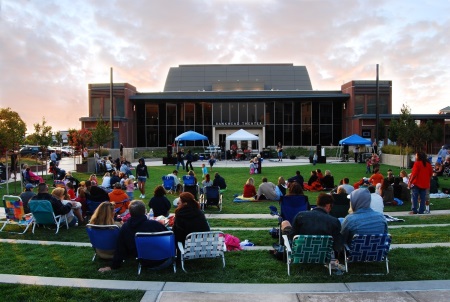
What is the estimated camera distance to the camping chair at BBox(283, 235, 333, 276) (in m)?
6.48

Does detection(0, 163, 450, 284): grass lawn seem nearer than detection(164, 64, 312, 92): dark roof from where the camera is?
Yes

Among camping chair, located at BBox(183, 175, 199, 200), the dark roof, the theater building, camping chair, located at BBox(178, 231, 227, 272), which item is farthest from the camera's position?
the dark roof

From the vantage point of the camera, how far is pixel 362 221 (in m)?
6.91

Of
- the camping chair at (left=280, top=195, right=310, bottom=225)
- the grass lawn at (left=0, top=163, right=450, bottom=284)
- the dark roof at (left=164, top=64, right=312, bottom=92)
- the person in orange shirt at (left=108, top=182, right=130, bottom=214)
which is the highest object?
the dark roof at (left=164, top=64, right=312, bottom=92)

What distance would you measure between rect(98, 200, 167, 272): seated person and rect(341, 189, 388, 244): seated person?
9.89 feet

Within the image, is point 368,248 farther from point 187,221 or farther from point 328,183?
point 328,183

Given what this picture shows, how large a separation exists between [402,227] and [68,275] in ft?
26.4

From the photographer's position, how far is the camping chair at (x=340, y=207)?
31.2ft

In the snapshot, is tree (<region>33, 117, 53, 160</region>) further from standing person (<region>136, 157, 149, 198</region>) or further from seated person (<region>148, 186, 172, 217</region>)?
seated person (<region>148, 186, 172, 217</region>)

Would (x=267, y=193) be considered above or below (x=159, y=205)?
below

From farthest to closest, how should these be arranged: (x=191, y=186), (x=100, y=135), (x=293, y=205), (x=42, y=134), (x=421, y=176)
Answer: (x=100, y=135) → (x=42, y=134) → (x=191, y=186) → (x=421, y=176) → (x=293, y=205)

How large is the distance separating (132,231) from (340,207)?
192 inches

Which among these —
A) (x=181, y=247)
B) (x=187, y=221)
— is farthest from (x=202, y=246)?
(x=187, y=221)

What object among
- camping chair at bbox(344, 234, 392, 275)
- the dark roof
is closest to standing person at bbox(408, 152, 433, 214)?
camping chair at bbox(344, 234, 392, 275)
